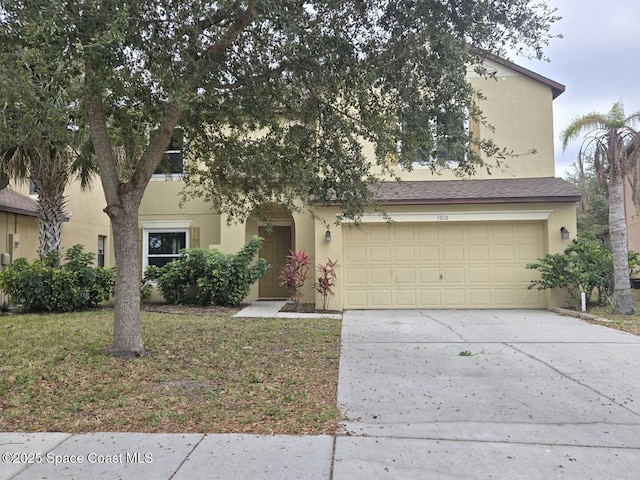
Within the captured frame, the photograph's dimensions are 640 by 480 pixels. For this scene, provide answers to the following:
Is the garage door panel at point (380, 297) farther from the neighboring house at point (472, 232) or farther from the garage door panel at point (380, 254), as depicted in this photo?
the garage door panel at point (380, 254)

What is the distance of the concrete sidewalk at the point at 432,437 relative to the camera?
11.1ft

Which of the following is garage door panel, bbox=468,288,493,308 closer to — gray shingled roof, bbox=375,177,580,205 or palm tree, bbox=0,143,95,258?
→ gray shingled roof, bbox=375,177,580,205

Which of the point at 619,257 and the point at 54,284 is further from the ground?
the point at 619,257

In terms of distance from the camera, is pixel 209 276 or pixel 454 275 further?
pixel 454 275

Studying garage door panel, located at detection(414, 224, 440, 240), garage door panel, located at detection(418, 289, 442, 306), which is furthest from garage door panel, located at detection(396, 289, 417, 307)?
garage door panel, located at detection(414, 224, 440, 240)

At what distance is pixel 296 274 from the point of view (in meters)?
12.4

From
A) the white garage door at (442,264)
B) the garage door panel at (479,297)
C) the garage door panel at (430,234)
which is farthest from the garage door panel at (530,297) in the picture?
the garage door panel at (430,234)

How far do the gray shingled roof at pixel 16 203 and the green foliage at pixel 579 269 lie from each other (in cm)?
1356

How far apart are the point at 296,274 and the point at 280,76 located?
6.13m

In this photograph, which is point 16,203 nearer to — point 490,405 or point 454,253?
point 454,253

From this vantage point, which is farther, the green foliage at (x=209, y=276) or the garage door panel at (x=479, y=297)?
the garage door panel at (x=479, y=297)

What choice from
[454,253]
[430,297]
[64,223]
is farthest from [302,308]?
[64,223]

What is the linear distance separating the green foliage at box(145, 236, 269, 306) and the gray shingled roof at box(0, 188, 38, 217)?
397cm

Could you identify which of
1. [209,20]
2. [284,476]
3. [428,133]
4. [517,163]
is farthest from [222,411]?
[517,163]
